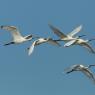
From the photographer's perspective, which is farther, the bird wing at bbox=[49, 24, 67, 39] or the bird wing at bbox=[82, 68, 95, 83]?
the bird wing at bbox=[82, 68, 95, 83]

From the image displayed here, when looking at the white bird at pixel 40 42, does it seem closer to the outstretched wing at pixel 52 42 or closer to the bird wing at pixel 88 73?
the outstretched wing at pixel 52 42

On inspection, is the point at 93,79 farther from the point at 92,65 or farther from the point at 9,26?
the point at 9,26

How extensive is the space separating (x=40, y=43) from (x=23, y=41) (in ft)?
3.66

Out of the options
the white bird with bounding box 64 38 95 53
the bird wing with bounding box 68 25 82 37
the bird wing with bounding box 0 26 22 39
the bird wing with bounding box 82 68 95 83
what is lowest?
the bird wing with bounding box 82 68 95 83

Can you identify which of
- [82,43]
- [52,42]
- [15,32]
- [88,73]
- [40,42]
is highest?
[15,32]

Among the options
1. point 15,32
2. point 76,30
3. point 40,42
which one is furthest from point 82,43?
point 15,32

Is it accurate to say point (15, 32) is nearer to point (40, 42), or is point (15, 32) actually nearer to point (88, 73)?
point (40, 42)

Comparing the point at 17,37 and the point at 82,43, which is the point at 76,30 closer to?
the point at 82,43

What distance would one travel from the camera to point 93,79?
60.6m

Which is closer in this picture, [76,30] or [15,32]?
[15,32]

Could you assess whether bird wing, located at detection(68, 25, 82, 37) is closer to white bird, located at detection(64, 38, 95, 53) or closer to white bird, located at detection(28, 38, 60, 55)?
white bird, located at detection(64, 38, 95, 53)

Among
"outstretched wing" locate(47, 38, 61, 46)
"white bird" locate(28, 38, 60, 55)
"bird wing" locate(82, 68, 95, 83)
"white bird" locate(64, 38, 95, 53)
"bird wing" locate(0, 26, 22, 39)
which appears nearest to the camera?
"white bird" locate(28, 38, 60, 55)

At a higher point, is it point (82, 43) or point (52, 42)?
point (52, 42)

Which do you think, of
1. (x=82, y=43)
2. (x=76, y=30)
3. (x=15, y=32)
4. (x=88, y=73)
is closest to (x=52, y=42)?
(x=76, y=30)
